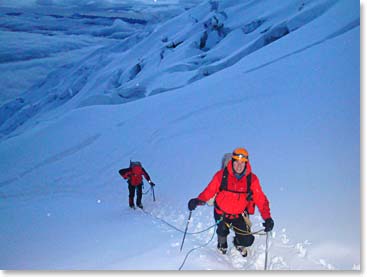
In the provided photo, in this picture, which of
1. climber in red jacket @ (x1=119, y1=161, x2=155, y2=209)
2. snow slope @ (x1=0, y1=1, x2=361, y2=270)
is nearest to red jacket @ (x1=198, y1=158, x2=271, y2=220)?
snow slope @ (x1=0, y1=1, x2=361, y2=270)

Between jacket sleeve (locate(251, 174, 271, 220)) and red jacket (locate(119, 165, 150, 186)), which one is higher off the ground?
red jacket (locate(119, 165, 150, 186))

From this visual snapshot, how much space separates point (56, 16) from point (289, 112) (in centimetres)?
884

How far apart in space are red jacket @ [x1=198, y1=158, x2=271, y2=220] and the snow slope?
0.60m

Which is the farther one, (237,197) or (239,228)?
(239,228)

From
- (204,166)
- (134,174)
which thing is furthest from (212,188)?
(204,166)

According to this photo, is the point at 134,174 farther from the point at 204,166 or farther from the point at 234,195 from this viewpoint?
the point at 234,195

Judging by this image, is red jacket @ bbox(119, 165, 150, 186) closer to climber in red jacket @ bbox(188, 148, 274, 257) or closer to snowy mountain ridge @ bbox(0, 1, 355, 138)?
climber in red jacket @ bbox(188, 148, 274, 257)

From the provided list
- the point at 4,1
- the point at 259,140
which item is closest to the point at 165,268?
the point at 259,140

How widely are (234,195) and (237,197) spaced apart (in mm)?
35

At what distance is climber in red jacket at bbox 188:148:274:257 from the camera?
126 inches

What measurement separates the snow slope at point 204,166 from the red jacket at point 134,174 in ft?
1.48

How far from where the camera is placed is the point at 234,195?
3.30 meters

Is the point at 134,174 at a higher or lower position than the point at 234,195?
higher

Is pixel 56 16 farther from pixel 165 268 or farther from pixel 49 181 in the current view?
pixel 165 268
